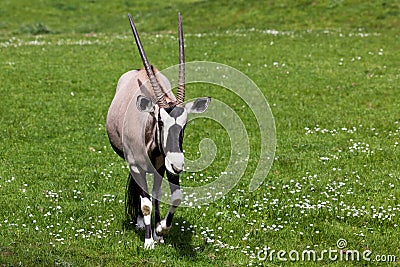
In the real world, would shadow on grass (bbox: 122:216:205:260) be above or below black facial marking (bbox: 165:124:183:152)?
below

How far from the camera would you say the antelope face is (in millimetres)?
8844

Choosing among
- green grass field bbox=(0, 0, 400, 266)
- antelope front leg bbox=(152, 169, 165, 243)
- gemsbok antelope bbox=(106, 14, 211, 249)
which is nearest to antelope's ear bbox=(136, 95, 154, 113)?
gemsbok antelope bbox=(106, 14, 211, 249)

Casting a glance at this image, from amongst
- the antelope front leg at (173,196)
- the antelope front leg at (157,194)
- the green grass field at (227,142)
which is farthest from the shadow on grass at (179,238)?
the antelope front leg at (173,196)

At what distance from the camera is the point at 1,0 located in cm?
5388

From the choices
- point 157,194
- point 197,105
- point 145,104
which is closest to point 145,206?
point 157,194

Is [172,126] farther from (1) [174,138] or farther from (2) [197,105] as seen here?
(2) [197,105]

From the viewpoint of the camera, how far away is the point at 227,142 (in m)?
17.6

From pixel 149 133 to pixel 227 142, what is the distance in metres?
8.04

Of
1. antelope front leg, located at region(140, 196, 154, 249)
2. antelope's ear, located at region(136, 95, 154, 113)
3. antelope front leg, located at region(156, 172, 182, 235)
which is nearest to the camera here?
antelope's ear, located at region(136, 95, 154, 113)

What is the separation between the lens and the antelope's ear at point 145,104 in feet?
29.9

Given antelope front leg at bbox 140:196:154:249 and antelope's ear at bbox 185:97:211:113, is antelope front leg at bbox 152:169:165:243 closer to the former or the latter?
antelope front leg at bbox 140:196:154:249

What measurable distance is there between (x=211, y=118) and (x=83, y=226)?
9714mm

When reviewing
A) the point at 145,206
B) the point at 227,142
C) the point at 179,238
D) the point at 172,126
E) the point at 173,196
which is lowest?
the point at 227,142

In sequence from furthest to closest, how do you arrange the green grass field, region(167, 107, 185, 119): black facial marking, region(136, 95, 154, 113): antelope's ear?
the green grass field < region(136, 95, 154, 113): antelope's ear < region(167, 107, 185, 119): black facial marking
